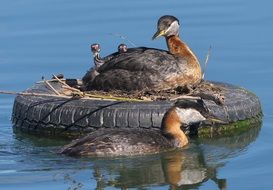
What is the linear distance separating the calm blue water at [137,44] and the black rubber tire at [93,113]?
0.24 meters

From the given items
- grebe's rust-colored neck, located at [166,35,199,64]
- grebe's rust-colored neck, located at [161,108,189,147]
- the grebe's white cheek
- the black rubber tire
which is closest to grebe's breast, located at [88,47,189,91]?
grebe's rust-colored neck, located at [166,35,199,64]

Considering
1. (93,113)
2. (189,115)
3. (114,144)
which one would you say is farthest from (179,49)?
(114,144)

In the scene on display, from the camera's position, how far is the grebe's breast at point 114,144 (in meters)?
14.1

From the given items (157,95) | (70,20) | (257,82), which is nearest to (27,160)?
(157,95)

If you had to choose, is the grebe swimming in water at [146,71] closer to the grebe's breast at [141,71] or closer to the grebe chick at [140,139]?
the grebe's breast at [141,71]

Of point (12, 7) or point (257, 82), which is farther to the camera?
point (12, 7)

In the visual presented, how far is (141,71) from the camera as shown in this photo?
52.6 feet

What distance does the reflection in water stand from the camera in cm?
1316

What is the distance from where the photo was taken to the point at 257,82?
17484 mm

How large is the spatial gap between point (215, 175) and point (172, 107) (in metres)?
1.75

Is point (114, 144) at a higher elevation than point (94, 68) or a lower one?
lower

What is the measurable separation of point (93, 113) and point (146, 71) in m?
1.21

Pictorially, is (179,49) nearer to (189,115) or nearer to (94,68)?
(94,68)

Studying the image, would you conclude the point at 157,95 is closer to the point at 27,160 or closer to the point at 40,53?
the point at 27,160
